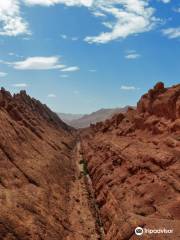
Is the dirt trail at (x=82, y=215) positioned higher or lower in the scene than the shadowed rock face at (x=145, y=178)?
lower

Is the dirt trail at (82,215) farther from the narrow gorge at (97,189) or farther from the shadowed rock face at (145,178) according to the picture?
the shadowed rock face at (145,178)

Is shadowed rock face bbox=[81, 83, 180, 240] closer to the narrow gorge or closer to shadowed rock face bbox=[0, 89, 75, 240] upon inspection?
the narrow gorge

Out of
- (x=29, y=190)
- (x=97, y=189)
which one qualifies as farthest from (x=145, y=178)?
(x=29, y=190)

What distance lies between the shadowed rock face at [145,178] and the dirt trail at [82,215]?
1.07 m

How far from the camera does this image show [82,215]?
1302 inches

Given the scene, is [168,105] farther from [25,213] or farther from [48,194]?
[25,213]

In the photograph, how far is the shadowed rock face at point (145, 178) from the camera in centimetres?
2508

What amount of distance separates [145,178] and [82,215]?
274 inches

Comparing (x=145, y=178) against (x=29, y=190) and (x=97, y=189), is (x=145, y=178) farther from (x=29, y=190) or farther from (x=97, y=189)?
(x=29, y=190)

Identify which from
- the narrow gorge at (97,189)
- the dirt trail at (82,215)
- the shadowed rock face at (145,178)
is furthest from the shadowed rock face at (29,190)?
the shadowed rock face at (145,178)

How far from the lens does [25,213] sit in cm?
2752

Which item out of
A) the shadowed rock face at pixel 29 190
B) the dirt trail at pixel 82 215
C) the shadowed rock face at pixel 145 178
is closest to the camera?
the shadowed rock face at pixel 145 178

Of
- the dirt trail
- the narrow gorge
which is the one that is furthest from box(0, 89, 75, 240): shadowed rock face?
the dirt trail

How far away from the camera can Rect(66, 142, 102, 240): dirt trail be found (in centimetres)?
2807
